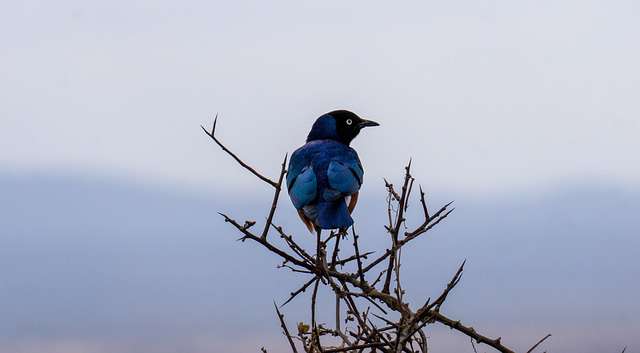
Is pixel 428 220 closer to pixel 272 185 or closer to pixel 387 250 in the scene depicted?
pixel 387 250

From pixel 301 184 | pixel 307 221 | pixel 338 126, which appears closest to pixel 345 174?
pixel 301 184

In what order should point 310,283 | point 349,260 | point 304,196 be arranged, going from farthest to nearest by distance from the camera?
point 304,196, point 349,260, point 310,283

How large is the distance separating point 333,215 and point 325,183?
46cm

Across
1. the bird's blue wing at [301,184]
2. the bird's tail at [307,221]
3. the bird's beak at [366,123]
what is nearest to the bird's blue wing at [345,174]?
the bird's blue wing at [301,184]

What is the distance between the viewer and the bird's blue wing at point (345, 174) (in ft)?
24.7

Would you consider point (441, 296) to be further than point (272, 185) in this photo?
No

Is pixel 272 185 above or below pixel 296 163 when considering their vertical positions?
below

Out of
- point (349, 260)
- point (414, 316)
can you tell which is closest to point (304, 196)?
point (349, 260)

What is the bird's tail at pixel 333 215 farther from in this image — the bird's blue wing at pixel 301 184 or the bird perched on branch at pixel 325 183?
the bird's blue wing at pixel 301 184

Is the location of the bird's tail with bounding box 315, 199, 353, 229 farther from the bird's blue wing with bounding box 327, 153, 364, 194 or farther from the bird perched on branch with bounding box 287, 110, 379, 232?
the bird's blue wing with bounding box 327, 153, 364, 194

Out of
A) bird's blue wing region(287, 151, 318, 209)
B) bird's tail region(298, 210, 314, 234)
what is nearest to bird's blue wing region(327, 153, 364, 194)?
bird's blue wing region(287, 151, 318, 209)

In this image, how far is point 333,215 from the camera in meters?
7.18

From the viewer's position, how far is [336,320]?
4891mm

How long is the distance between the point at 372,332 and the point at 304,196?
3.22 metres
